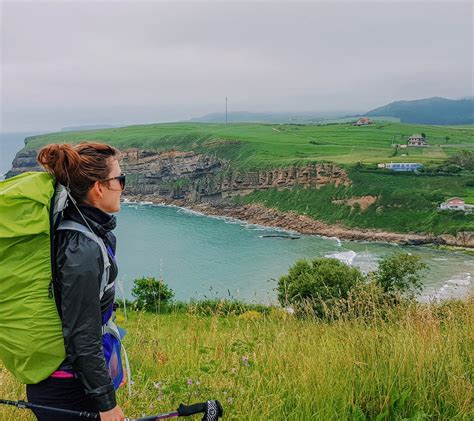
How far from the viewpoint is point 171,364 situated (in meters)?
4.08

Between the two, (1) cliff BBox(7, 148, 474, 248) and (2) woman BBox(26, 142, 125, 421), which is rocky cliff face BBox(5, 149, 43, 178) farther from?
(2) woman BBox(26, 142, 125, 421)

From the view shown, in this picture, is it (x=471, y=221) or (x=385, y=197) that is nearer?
(x=471, y=221)

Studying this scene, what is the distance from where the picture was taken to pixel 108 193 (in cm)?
248

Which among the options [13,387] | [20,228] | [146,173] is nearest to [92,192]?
[20,228]

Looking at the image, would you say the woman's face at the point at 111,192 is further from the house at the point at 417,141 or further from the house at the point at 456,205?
the house at the point at 417,141

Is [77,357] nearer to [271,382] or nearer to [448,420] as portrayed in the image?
[271,382]

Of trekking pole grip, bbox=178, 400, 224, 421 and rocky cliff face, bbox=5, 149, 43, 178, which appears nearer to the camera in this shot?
trekking pole grip, bbox=178, 400, 224, 421

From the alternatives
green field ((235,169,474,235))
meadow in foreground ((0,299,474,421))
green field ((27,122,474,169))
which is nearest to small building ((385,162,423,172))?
green field ((235,169,474,235))

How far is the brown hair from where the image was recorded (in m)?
2.36

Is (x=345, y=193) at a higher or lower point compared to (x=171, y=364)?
lower

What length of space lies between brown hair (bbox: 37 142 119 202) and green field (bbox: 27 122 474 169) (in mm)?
108680

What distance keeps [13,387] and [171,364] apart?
1208 mm

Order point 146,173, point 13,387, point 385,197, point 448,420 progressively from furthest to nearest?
point 146,173 → point 385,197 → point 13,387 → point 448,420

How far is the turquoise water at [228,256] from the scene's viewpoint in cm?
5575
